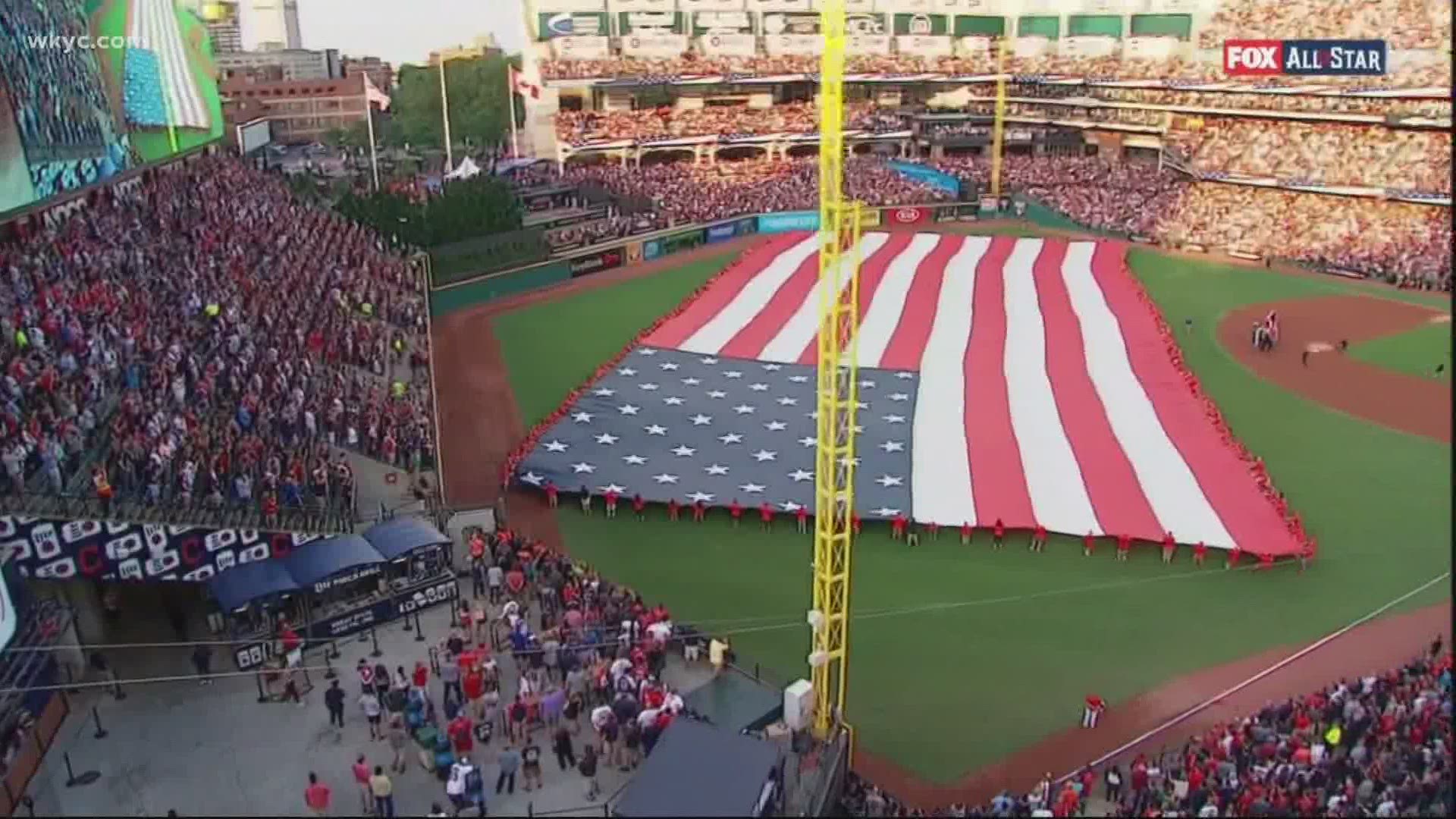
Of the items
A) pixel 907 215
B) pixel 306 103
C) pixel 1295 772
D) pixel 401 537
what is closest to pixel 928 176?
pixel 907 215

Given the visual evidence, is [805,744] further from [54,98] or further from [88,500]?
[54,98]

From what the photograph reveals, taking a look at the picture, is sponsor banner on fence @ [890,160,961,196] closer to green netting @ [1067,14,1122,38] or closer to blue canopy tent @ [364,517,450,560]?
green netting @ [1067,14,1122,38]

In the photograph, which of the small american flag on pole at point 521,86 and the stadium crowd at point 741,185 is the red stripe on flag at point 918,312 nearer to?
the stadium crowd at point 741,185

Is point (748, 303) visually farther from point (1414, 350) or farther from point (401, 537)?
point (401, 537)

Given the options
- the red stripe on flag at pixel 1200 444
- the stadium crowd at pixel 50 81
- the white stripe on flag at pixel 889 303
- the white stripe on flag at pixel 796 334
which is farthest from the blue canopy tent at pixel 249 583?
the white stripe on flag at pixel 889 303

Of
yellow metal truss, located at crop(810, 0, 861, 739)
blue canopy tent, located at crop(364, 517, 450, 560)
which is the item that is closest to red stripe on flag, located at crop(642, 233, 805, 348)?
blue canopy tent, located at crop(364, 517, 450, 560)

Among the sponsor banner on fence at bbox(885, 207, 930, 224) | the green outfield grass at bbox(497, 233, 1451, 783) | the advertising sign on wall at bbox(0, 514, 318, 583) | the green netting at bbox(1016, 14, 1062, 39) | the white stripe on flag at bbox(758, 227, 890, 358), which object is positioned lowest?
the green outfield grass at bbox(497, 233, 1451, 783)

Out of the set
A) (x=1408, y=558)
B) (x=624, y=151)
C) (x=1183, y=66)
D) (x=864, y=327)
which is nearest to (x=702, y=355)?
(x=864, y=327)
